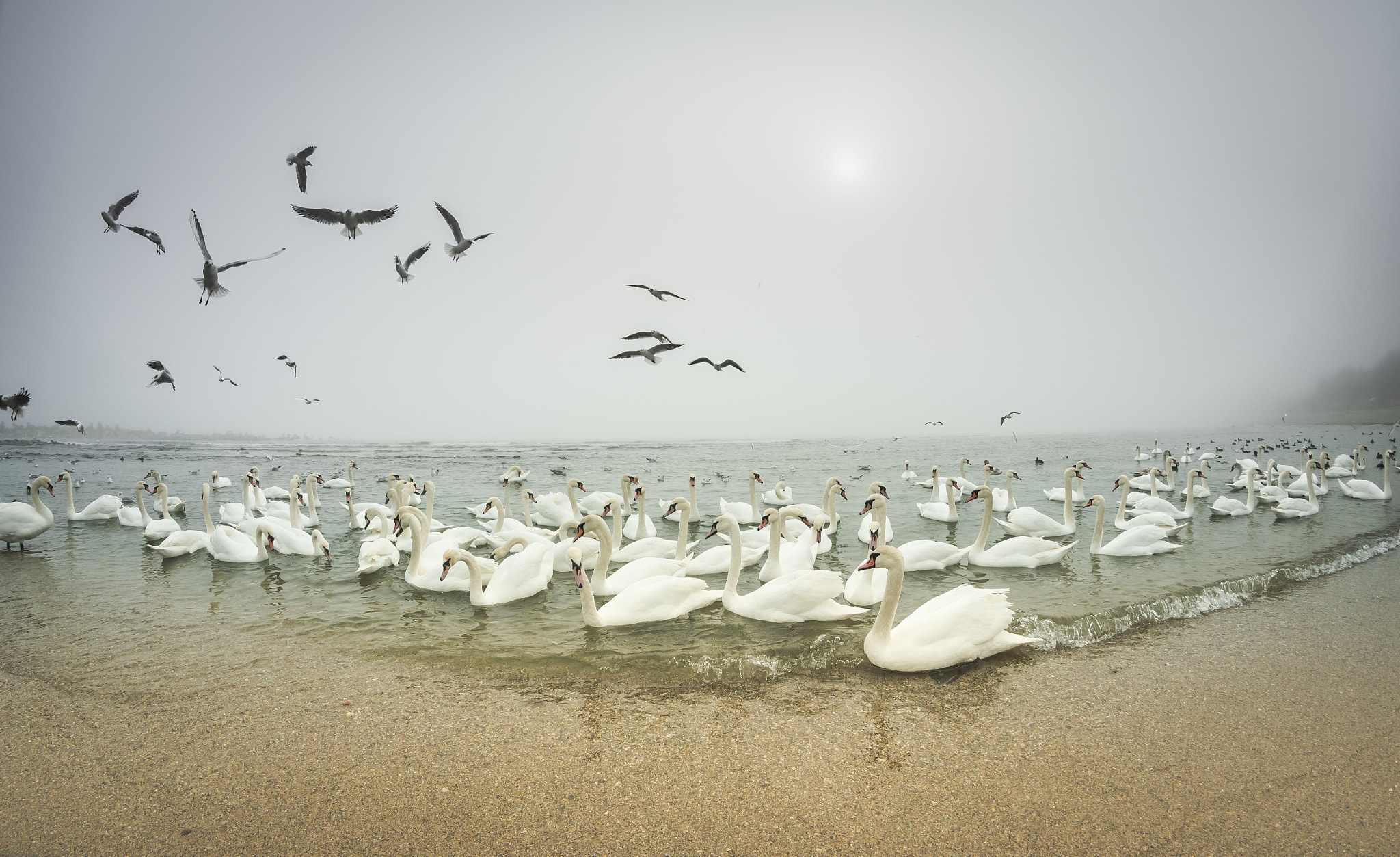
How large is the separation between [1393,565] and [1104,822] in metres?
10.4

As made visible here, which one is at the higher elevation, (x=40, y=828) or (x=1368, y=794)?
(x=40, y=828)

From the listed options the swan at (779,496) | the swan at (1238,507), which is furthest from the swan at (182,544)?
the swan at (1238,507)

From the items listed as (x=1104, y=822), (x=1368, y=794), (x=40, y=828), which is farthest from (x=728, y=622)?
(x=40, y=828)

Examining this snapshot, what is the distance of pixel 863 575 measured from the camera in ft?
24.7

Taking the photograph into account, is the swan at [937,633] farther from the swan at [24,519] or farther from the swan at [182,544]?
the swan at [24,519]

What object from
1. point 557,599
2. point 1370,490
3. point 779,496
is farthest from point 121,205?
point 1370,490

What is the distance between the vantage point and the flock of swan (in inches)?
217

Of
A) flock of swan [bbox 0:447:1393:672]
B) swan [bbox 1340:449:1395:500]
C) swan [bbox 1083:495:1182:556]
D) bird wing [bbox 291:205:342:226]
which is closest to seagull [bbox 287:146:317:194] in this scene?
bird wing [bbox 291:205:342:226]

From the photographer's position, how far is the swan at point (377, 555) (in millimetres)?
9133

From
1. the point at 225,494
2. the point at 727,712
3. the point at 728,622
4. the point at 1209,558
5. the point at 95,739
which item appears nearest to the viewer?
the point at 95,739

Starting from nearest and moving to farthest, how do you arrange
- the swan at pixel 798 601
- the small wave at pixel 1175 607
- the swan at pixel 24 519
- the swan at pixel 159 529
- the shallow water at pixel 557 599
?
the shallow water at pixel 557 599
the small wave at pixel 1175 607
the swan at pixel 798 601
the swan at pixel 24 519
the swan at pixel 159 529

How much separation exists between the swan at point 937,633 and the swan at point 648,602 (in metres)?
2.38

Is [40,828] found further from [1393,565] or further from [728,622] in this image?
[1393,565]

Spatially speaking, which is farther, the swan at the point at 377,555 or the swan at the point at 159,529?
the swan at the point at 159,529
